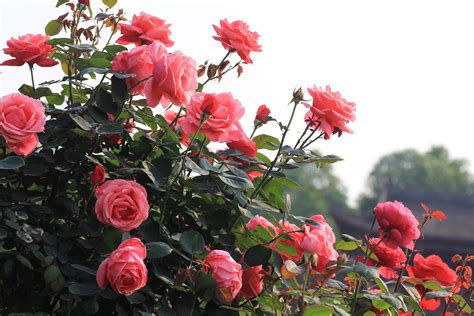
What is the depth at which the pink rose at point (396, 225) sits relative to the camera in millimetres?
1580

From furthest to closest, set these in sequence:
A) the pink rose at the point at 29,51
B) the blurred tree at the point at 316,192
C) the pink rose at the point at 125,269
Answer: the blurred tree at the point at 316,192 → the pink rose at the point at 29,51 → the pink rose at the point at 125,269

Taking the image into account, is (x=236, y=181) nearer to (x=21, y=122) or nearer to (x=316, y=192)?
(x=21, y=122)

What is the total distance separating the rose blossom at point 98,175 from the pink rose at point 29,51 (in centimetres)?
35

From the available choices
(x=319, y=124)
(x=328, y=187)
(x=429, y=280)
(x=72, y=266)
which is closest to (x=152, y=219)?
(x=72, y=266)

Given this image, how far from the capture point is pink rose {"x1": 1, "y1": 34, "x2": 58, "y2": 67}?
1.67 m

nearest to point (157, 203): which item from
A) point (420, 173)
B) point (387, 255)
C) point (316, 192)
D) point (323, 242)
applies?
point (323, 242)

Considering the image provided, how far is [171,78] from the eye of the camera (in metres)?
1.46

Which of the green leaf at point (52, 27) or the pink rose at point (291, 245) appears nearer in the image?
the pink rose at point (291, 245)

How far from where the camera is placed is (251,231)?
63.2 inches

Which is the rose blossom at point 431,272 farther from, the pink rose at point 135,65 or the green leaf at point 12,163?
the green leaf at point 12,163

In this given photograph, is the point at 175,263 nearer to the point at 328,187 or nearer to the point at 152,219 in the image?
the point at 152,219

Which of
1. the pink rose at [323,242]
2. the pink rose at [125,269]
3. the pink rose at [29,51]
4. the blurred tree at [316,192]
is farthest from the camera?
the blurred tree at [316,192]

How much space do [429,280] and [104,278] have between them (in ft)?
2.43

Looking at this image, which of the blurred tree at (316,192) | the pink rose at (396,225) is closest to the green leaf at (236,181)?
the pink rose at (396,225)
